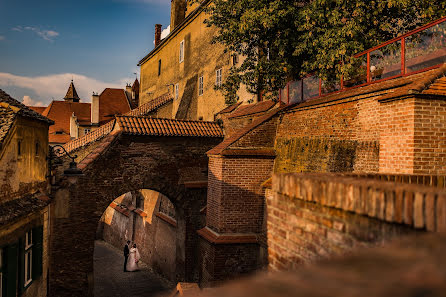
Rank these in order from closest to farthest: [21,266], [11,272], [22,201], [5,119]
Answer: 1. [11,272]
2. [5,119]
3. [21,266]
4. [22,201]

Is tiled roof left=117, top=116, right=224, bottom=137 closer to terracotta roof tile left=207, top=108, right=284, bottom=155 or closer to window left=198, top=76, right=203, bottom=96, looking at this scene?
terracotta roof tile left=207, top=108, right=284, bottom=155

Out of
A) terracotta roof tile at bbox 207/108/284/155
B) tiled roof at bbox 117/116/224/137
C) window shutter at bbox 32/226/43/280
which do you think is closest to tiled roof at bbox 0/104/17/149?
window shutter at bbox 32/226/43/280

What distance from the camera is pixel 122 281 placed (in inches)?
642

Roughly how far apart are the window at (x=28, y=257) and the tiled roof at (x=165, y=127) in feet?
16.7

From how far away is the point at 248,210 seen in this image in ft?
35.7

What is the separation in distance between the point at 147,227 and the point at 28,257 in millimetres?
11245

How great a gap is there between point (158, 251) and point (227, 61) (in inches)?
437

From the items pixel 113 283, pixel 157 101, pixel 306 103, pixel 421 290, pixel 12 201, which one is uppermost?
pixel 157 101

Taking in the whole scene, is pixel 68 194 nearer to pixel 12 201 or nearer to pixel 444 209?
pixel 12 201

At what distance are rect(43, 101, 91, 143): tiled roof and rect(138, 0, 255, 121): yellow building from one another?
17835 mm

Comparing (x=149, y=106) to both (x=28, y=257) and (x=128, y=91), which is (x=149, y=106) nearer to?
(x=28, y=257)

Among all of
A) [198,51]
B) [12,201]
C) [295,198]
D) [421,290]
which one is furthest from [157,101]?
[421,290]

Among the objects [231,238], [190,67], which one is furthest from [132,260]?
[190,67]

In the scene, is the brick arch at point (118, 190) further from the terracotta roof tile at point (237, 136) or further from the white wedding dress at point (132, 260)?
the white wedding dress at point (132, 260)
